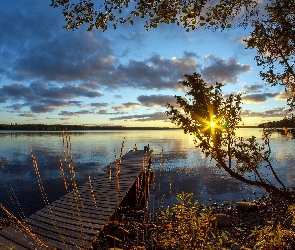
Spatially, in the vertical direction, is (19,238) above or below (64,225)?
above

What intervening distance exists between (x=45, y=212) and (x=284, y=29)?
7921 millimetres

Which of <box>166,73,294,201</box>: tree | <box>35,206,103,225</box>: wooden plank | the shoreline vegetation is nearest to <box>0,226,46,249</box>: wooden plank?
the shoreline vegetation

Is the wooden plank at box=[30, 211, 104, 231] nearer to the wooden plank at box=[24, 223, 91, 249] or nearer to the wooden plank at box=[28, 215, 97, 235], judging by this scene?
the wooden plank at box=[28, 215, 97, 235]

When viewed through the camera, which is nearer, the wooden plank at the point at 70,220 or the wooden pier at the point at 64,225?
the wooden pier at the point at 64,225

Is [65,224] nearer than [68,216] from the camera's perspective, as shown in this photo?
Yes

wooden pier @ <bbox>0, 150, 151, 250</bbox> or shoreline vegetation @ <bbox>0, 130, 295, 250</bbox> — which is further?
wooden pier @ <bbox>0, 150, 151, 250</bbox>

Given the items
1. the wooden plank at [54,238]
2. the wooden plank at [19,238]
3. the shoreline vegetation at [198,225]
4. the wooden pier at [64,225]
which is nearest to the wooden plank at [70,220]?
the wooden pier at [64,225]

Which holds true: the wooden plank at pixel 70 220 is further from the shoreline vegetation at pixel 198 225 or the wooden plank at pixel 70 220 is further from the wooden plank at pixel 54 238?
the shoreline vegetation at pixel 198 225

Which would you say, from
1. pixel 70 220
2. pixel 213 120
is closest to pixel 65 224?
pixel 70 220

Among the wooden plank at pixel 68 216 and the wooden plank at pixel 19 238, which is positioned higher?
the wooden plank at pixel 19 238

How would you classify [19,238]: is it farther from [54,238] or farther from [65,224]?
[65,224]

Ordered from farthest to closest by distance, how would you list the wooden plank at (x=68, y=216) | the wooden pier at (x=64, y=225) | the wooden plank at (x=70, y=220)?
the wooden plank at (x=68, y=216), the wooden plank at (x=70, y=220), the wooden pier at (x=64, y=225)

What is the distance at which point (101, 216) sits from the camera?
26.1ft

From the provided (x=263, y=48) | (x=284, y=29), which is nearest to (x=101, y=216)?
(x=263, y=48)
